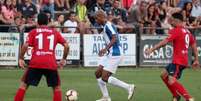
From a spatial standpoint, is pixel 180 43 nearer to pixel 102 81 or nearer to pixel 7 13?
pixel 102 81

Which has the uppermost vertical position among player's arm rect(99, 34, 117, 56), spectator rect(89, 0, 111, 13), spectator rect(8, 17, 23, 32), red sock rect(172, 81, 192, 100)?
spectator rect(89, 0, 111, 13)

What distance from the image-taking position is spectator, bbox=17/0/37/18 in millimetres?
27250

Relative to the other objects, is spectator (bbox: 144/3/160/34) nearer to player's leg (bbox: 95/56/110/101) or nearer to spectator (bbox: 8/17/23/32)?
spectator (bbox: 8/17/23/32)

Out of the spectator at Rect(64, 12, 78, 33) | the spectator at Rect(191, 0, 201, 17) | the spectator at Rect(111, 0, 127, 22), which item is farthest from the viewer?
the spectator at Rect(191, 0, 201, 17)

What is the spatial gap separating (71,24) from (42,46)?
1353cm

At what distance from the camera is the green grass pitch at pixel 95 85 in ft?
57.0

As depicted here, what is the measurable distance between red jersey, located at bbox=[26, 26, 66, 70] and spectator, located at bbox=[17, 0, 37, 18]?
13.5 metres

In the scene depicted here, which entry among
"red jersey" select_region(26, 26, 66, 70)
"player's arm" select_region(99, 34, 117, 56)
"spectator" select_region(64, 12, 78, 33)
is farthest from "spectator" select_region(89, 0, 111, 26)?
"red jersey" select_region(26, 26, 66, 70)

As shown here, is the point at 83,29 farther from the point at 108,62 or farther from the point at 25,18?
the point at 108,62

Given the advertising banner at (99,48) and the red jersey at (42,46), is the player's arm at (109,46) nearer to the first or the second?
the red jersey at (42,46)

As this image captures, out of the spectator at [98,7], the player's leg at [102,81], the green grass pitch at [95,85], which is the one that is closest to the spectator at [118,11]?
the spectator at [98,7]

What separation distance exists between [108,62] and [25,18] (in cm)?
1090

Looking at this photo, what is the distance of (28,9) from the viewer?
89.6 feet

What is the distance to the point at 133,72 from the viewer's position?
2511 cm
